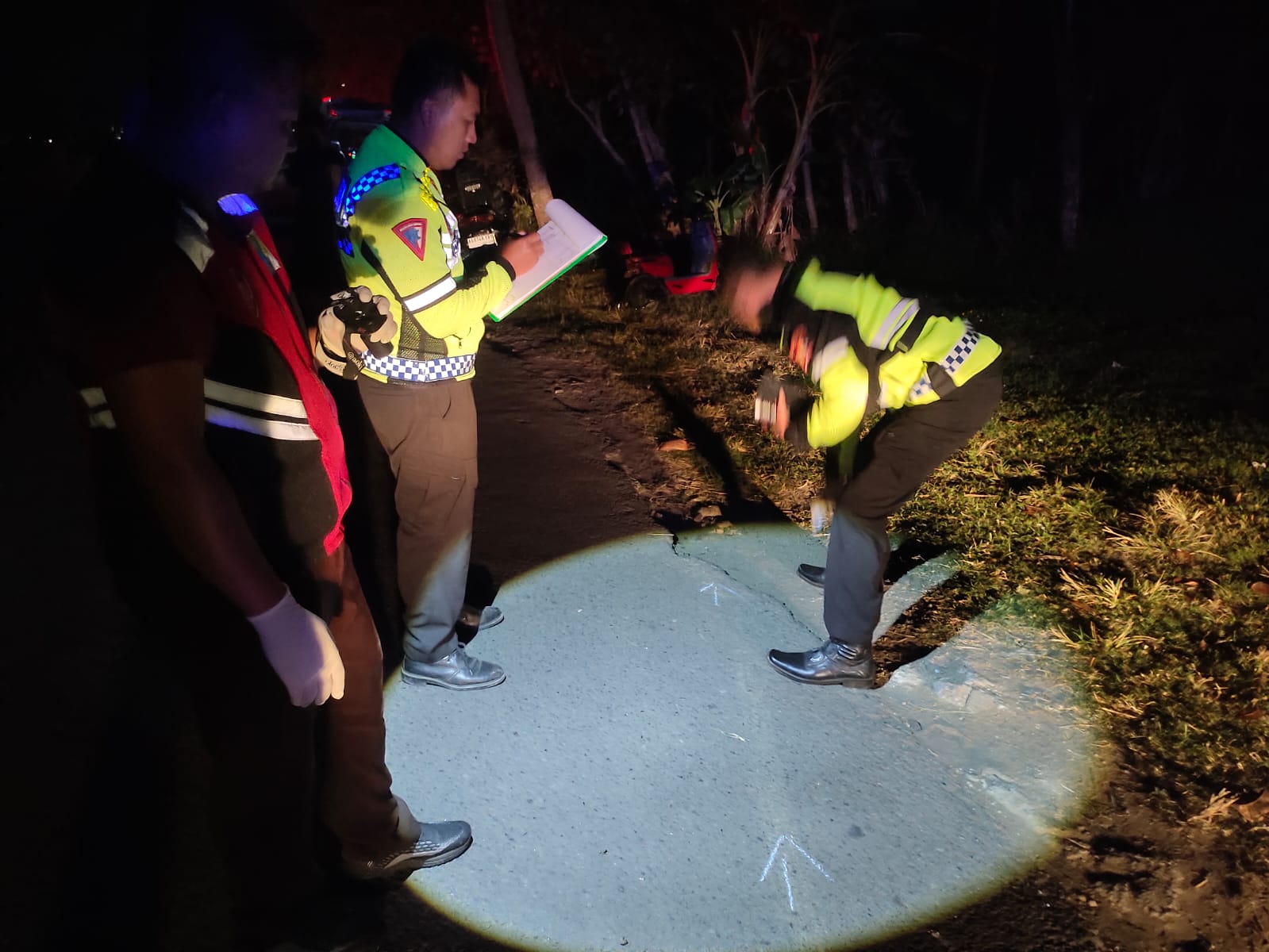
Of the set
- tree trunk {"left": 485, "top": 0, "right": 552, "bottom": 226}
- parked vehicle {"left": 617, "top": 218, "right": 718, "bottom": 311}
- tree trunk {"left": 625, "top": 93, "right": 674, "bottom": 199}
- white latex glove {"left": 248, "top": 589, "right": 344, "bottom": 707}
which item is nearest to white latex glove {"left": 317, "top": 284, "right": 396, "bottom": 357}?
white latex glove {"left": 248, "top": 589, "right": 344, "bottom": 707}

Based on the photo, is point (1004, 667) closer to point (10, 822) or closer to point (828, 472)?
point (828, 472)

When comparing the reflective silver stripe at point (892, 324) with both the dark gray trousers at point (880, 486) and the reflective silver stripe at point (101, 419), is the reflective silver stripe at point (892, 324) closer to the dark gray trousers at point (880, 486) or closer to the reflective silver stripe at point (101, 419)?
the dark gray trousers at point (880, 486)

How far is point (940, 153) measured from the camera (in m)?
18.1

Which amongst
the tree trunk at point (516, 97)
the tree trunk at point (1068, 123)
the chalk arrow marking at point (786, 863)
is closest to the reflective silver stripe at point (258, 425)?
the chalk arrow marking at point (786, 863)

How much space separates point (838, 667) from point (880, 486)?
2.33 ft

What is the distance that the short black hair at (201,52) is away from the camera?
144 centimetres

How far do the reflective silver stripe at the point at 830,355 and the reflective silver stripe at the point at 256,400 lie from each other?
164cm

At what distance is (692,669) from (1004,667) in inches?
47.4

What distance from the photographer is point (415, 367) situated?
2.61m

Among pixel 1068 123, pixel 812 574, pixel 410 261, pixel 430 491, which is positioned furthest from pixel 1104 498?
pixel 1068 123

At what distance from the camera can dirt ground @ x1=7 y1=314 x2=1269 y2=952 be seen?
222 cm

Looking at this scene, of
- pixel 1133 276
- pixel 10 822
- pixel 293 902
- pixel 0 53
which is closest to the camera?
pixel 293 902

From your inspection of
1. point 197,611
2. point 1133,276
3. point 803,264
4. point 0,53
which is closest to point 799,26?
point 1133,276

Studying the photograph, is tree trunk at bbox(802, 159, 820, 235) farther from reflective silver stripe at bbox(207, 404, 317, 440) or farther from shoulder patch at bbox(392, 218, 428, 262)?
reflective silver stripe at bbox(207, 404, 317, 440)
